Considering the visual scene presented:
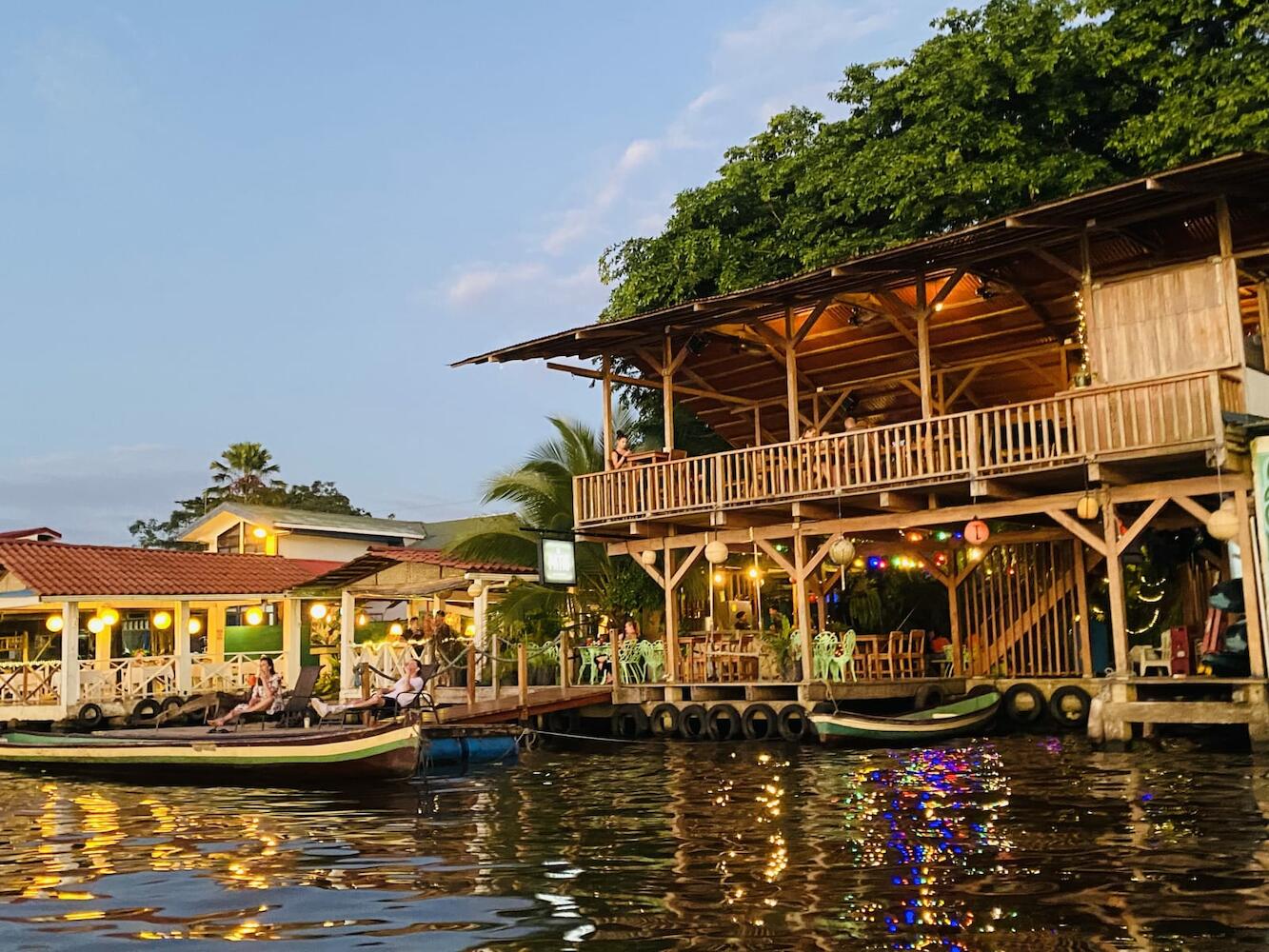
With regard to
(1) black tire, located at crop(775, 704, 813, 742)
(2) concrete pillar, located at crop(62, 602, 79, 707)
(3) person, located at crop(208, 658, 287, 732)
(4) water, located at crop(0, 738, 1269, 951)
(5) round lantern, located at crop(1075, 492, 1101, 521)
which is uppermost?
(5) round lantern, located at crop(1075, 492, 1101, 521)

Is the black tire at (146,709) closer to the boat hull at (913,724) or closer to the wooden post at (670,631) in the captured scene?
the wooden post at (670,631)

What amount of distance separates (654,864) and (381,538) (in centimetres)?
3148

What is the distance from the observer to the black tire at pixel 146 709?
24031 millimetres

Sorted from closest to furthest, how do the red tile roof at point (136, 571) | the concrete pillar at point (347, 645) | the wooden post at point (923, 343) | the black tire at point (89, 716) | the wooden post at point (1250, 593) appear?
the wooden post at point (1250, 593) → the wooden post at point (923, 343) → the concrete pillar at point (347, 645) → the black tire at point (89, 716) → the red tile roof at point (136, 571)

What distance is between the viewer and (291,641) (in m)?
26.9

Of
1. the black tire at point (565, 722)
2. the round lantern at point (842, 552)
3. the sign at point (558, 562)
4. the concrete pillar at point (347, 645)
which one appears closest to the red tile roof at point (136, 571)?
the concrete pillar at point (347, 645)

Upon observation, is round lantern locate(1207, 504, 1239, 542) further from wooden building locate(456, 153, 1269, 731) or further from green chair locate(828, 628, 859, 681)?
green chair locate(828, 628, 859, 681)

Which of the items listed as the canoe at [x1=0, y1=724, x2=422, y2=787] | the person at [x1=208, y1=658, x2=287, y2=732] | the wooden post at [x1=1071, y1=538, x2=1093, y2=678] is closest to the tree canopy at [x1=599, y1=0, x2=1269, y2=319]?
the wooden post at [x1=1071, y1=538, x2=1093, y2=678]

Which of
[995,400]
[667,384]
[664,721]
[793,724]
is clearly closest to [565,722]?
[664,721]

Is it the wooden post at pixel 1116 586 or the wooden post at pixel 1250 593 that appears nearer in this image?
the wooden post at pixel 1250 593

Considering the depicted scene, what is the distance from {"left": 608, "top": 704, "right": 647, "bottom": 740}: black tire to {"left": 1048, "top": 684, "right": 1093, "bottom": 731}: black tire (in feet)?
19.7

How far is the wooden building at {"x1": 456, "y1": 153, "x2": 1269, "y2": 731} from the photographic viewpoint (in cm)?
1575

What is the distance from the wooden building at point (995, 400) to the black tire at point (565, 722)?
1.90 m

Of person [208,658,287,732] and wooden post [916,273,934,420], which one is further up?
wooden post [916,273,934,420]
